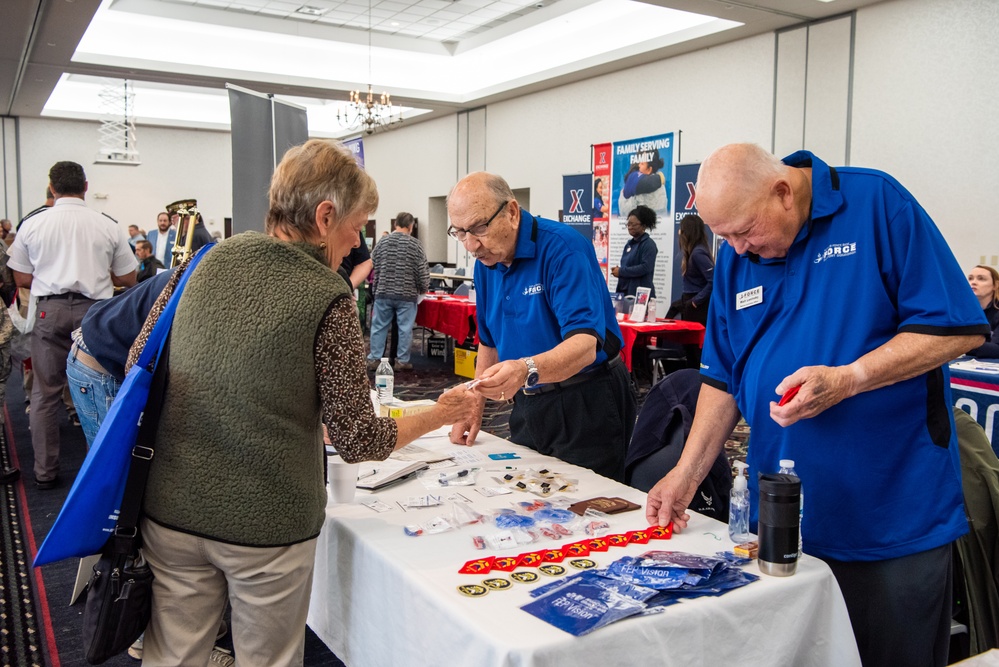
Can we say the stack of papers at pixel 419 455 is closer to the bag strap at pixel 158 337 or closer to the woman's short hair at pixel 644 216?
the bag strap at pixel 158 337

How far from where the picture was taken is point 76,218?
441cm

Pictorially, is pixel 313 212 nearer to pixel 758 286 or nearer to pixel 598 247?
pixel 758 286

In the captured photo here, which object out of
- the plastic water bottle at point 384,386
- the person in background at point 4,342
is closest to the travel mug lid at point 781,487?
the plastic water bottle at point 384,386

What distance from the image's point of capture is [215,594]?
1.57 metres

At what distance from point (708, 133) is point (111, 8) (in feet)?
24.4

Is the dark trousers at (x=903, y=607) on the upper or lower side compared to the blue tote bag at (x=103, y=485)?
lower

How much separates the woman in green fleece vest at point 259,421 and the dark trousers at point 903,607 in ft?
3.31

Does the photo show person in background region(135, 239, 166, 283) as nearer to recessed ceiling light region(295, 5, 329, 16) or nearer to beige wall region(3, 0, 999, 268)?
recessed ceiling light region(295, 5, 329, 16)

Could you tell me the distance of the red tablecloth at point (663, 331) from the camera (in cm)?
681

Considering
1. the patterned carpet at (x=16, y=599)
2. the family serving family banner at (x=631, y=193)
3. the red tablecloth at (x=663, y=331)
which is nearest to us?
the patterned carpet at (x=16, y=599)

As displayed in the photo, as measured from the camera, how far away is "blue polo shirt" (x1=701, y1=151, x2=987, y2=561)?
1.53 meters

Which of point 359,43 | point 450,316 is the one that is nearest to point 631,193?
point 450,316

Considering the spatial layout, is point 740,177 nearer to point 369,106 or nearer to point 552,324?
point 552,324

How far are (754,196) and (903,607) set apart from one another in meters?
0.86
